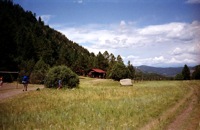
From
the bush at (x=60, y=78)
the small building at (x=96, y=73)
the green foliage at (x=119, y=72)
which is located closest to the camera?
the bush at (x=60, y=78)

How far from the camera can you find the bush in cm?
4350

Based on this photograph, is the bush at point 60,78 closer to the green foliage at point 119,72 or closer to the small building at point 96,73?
the green foliage at point 119,72

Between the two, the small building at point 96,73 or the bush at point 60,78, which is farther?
the small building at point 96,73

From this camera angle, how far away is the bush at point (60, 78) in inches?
1713

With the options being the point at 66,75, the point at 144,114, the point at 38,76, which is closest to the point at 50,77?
the point at 66,75

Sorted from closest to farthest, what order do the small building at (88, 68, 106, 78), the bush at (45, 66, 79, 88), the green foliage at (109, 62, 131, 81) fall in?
the bush at (45, 66, 79, 88)
the green foliage at (109, 62, 131, 81)
the small building at (88, 68, 106, 78)

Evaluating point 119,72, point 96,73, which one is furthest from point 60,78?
point 96,73

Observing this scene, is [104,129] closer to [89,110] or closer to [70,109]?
[89,110]

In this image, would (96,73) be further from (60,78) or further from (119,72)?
(60,78)

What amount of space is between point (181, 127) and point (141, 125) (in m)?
2.57

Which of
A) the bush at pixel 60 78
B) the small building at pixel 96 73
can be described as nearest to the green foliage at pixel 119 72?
the small building at pixel 96 73

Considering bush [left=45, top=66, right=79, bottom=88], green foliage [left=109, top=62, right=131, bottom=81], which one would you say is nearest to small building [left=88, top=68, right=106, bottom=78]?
green foliage [left=109, top=62, right=131, bottom=81]

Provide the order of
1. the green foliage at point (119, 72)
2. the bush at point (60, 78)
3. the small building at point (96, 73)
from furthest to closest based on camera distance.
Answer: the small building at point (96, 73) < the green foliage at point (119, 72) < the bush at point (60, 78)

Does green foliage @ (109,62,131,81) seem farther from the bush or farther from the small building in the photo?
the bush
